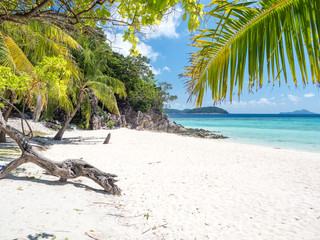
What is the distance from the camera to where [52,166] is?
13.6ft

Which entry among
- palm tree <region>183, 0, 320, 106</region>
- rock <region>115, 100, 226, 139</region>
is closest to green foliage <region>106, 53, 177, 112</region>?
rock <region>115, 100, 226, 139</region>

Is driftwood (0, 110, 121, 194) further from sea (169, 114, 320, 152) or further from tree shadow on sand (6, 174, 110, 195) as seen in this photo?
sea (169, 114, 320, 152)

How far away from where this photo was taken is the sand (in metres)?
3.02

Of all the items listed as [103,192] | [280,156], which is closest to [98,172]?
[103,192]

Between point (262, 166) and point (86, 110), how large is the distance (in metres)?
10.1

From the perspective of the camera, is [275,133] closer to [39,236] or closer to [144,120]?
[144,120]

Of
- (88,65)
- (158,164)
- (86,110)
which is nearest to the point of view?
(158,164)

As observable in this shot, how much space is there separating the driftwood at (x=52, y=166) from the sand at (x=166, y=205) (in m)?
0.22

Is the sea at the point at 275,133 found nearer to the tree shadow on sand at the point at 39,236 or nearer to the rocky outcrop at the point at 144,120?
the rocky outcrop at the point at 144,120

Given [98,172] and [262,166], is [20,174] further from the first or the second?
[262,166]

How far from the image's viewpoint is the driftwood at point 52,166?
3.99m

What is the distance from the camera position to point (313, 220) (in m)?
3.97

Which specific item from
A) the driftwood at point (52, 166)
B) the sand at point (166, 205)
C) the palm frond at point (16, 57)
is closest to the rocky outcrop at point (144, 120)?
the palm frond at point (16, 57)

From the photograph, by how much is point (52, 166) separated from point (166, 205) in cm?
242
